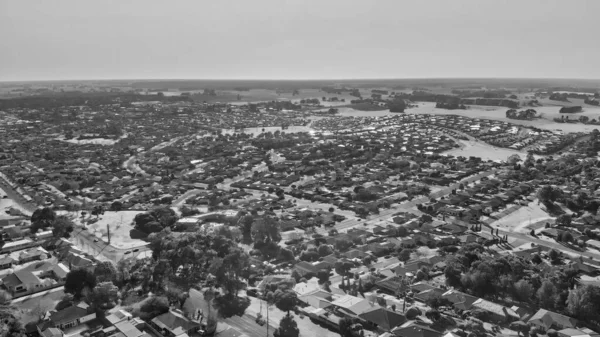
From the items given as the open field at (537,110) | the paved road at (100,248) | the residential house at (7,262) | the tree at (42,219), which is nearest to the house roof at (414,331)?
the paved road at (100,248)

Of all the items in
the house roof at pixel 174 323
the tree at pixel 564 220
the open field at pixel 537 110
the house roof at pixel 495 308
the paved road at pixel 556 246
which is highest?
the open field at pixel 537 110

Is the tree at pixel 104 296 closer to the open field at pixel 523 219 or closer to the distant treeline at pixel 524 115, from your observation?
the open field at pixel 523 219

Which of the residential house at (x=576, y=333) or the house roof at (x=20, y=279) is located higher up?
the residential house at (x=576, y=333)

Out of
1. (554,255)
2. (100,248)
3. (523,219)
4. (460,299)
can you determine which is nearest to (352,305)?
(460,299)

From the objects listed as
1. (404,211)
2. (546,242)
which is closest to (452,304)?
(546,242)

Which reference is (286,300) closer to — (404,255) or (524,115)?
(404,255)

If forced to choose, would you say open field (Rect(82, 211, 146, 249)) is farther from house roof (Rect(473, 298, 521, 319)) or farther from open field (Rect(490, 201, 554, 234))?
open field (Rect(490, 201, 554, 234))
